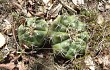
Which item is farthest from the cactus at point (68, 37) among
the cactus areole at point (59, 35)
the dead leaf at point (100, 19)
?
the dead leaf at point (100, 19)

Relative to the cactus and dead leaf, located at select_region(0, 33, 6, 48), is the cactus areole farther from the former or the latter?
dead leaf, located at select_region(0, 33, 6, 48)

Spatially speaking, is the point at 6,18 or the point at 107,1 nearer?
the point at 6,18

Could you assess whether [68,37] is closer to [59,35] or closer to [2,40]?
[59,35]

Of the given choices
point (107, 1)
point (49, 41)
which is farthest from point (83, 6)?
point (49, 41)

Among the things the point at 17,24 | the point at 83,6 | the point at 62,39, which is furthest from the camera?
the point at 83,6

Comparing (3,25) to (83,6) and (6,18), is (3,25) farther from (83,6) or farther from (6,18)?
(83,6)

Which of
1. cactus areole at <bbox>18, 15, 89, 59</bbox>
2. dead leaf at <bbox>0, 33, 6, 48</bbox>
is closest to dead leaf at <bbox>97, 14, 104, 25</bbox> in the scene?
cactus areole at <bbox>18, 15, 89, 59</bbox>

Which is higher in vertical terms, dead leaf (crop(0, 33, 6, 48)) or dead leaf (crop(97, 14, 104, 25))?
dead leaf (crop(97, 14, 104, 25))

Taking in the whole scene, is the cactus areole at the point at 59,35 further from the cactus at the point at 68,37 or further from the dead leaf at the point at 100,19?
the dead leaf at the point at 100,19
